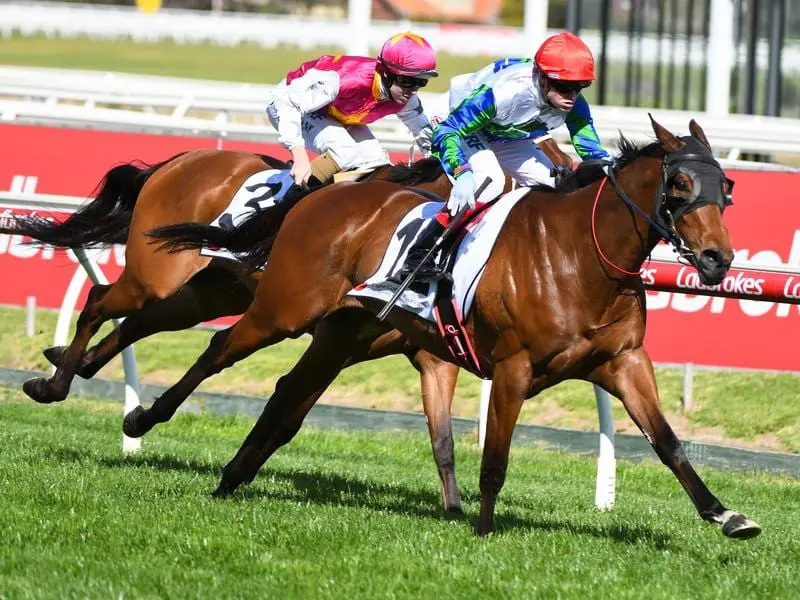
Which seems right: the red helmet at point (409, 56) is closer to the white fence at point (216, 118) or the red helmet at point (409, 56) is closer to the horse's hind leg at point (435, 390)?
the horse's hind leg at point (435, 390)

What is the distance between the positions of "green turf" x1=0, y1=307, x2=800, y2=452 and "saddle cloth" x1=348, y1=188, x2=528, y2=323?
3.49 m

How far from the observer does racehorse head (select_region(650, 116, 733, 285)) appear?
15.6ft

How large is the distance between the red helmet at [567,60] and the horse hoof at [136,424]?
248 cm

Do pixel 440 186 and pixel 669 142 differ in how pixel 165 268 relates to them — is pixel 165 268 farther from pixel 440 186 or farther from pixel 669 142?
pixel 669 142

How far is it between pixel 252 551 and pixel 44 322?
6.38 metres

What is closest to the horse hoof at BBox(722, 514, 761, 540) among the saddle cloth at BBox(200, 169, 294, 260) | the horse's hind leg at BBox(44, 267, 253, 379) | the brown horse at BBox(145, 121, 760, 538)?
the brown horse at BBox(145, 121, 760, 538)

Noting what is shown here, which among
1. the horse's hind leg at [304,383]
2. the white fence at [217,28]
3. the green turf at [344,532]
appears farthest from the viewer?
the white fence at [217,28]

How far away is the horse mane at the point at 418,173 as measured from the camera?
21.8 feet

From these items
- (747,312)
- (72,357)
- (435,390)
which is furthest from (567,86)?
(747,312)

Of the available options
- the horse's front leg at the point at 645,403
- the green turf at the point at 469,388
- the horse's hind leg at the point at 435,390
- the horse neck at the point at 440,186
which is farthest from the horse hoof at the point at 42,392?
the green turf at the point at 469,388

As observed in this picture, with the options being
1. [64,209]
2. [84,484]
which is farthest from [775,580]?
[64,209]

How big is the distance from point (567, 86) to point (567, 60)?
126mm

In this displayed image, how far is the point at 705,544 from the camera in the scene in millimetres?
5320

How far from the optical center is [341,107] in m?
6.88
